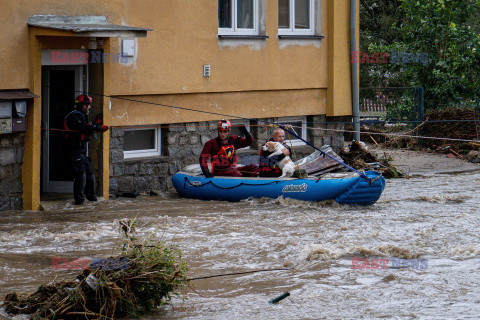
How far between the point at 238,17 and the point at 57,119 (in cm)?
412

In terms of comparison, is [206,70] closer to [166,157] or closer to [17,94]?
[166,157]

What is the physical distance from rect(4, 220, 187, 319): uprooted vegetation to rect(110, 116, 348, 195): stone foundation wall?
6.85 m

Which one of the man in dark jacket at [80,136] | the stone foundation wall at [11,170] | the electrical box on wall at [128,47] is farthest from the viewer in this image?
the electrical box on wall at [128,47]

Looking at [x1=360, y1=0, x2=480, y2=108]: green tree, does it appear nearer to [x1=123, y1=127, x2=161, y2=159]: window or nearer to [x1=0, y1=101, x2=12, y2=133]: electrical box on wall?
[x1=123, y1=127, x2=161, y2=159]: window

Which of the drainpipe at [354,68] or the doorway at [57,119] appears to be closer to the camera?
the doorway at [57,119]

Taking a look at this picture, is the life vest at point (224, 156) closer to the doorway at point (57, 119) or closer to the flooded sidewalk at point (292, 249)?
the flooded sidewalk at point (292, 249)

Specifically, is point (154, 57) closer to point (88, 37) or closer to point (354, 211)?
point (88, 37)

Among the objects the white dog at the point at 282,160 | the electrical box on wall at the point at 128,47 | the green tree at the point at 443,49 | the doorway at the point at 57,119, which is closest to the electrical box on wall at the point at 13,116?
the doorway at the point at 57,119

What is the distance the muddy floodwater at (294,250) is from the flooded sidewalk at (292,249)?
0.05 feet

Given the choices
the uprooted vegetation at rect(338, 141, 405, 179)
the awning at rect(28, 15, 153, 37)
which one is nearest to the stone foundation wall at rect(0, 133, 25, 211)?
the awning at rect(28, 15, 153, 37)

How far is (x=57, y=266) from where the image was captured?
9.01m

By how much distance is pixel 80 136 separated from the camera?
1273 centimetres

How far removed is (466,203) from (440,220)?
5.90ft

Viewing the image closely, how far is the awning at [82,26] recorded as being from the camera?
39.3ft
